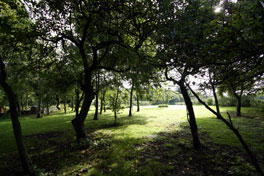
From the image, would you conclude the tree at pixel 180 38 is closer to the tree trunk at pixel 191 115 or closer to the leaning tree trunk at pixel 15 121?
the tree trunk at pixel 191 115

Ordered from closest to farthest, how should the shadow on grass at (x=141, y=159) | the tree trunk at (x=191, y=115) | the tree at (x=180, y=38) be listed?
the tree at (x=180, y=38)
the shadow on grass at (x=141, y=159)
the tree trunk at (x=191, y=115)

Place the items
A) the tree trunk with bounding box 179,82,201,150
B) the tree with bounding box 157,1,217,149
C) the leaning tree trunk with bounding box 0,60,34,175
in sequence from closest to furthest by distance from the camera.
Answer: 1. the tree with bounding box 157,1,217,149
2. the leaning tree trunk with bounding box 0,60,34,175
3. the tree trunk with bounding box 179,82,201,150

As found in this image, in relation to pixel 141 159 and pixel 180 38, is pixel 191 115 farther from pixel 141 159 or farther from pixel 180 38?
pixel 180 38

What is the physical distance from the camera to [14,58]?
7.34 metres

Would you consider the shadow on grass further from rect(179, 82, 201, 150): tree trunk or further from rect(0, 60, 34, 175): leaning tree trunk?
rect(0, 60, 34, 175): leaning tree trunk

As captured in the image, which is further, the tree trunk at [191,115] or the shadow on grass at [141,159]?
the tree trunk at [191,115]

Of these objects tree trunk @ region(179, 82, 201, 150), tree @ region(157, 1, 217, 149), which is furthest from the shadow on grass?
tree @ region(157, 1, 217, 149)

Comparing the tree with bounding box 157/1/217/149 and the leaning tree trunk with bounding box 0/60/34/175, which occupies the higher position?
the tree with bounding box 157/1/217/149

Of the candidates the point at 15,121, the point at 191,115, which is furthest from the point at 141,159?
the point at 15,121

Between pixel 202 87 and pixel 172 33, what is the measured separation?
2.03 m

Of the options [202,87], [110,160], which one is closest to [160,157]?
[110,160]

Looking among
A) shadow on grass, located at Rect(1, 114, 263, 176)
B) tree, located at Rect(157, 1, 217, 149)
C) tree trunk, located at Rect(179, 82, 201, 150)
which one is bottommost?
shadow on grass, located at Rect(1, 114, 263, 176)

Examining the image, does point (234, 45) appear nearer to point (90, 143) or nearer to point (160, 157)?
point (160, 157)

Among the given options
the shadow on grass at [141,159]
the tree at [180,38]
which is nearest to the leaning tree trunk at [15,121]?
the shadow on grass at [141,159]
